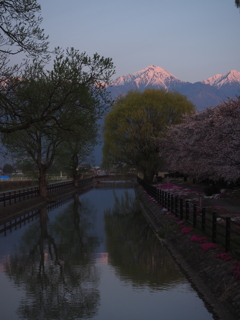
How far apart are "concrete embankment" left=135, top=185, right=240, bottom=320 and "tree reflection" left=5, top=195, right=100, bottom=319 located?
Answer: 9.84 ft

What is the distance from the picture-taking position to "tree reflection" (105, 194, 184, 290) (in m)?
14.8

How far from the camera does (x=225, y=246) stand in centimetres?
1464

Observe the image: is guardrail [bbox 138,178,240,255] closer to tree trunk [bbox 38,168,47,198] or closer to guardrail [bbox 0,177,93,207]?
guardrail [bbox 0,177,93,207]

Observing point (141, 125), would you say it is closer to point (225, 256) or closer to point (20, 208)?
point (20, 208)

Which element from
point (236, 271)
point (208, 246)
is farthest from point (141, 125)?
point (236, 271)

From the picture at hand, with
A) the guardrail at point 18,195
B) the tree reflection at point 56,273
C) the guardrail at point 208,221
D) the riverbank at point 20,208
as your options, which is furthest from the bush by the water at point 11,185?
the tree reflection at point 56,273

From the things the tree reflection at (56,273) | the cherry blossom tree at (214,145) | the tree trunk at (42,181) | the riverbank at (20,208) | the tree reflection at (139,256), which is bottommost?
the tree reflection at (139,256)

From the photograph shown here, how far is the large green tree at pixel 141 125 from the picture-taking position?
60.6 metres

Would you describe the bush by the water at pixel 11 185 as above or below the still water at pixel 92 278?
above

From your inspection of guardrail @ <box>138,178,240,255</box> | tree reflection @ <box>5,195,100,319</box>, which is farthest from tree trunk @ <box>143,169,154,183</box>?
tree reflection @ <box>5,195,100,319</box>

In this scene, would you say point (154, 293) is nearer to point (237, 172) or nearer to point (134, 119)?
point (237, 172)

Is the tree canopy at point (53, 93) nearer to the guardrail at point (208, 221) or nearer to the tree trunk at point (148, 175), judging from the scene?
the guardrail at point (208, 221)

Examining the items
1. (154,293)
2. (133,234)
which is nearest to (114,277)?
(154,293)

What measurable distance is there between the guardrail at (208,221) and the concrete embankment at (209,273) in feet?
1.86
